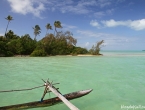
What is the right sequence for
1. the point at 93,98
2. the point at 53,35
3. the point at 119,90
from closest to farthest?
the point at 93,98
the point at 119,90
the point at 53,35

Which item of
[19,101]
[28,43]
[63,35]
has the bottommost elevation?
[19,101]

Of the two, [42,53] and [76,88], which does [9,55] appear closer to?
[42,53]

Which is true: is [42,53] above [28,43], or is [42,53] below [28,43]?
below

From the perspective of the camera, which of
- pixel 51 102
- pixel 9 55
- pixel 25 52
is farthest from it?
pixel 25 52

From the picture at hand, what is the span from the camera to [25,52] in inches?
1377

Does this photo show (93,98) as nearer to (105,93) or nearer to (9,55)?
(105,93)

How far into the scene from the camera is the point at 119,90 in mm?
7559

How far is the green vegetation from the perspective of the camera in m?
33.2

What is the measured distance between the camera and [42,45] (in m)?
36.4

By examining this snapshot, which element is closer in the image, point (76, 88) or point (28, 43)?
point (76, 88)

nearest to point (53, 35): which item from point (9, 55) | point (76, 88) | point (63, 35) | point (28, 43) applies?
point (63, 35)

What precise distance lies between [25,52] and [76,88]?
29.3 metres

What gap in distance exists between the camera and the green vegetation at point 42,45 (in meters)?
33.2

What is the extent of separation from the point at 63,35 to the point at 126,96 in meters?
34.1
